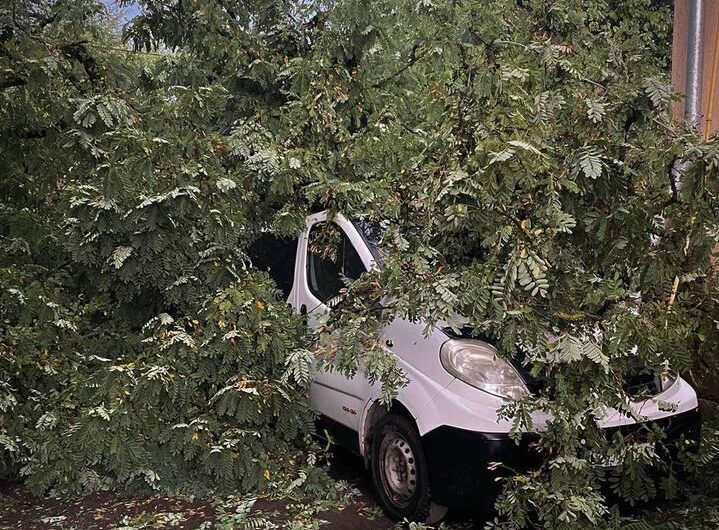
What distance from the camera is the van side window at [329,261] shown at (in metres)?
5.31

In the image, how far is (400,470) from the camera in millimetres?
4539

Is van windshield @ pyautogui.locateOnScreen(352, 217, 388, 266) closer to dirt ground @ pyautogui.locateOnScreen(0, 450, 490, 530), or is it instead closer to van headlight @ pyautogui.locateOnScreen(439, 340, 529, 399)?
van headlight @ pyautogui.locateOnScreen(439, 340, 529, 399)

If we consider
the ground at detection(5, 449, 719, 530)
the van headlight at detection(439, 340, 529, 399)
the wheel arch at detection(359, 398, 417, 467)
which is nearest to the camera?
the van headlight at detection(439, 340, 529, 399)

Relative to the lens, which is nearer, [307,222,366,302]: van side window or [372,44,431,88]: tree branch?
[307,222,366,302]: van side window

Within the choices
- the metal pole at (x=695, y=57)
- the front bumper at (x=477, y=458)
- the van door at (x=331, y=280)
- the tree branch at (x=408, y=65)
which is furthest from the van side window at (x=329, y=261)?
the metal pole at (x=695, y=57)

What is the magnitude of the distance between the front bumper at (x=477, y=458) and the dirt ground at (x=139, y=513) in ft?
1.52

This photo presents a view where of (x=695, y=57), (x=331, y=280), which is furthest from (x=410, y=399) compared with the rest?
(x=695, y=57)

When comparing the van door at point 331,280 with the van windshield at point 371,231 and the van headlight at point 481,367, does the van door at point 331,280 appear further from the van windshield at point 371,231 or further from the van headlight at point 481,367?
the van headlight at point 481,367

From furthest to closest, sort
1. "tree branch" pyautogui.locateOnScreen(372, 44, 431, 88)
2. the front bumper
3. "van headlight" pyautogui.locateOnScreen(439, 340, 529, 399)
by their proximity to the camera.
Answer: "tree branch" pyautogui.locateOnScreen(372, 44, 431, 88) < "van headlight" pyautogui.locateOnScreen(439, 340, 529, 399) < the front bumper

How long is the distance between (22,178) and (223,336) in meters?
2.60

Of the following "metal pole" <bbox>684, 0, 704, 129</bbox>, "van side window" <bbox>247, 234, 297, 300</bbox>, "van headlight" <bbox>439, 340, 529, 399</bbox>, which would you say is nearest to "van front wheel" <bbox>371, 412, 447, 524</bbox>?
"van headlight" <bbox>439, 340, 529, 399</bbox>

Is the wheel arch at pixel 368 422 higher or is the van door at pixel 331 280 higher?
the van door at pixel 331 280

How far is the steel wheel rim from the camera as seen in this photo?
14.6 feet

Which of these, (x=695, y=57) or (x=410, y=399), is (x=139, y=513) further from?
(x=695, y=57)
